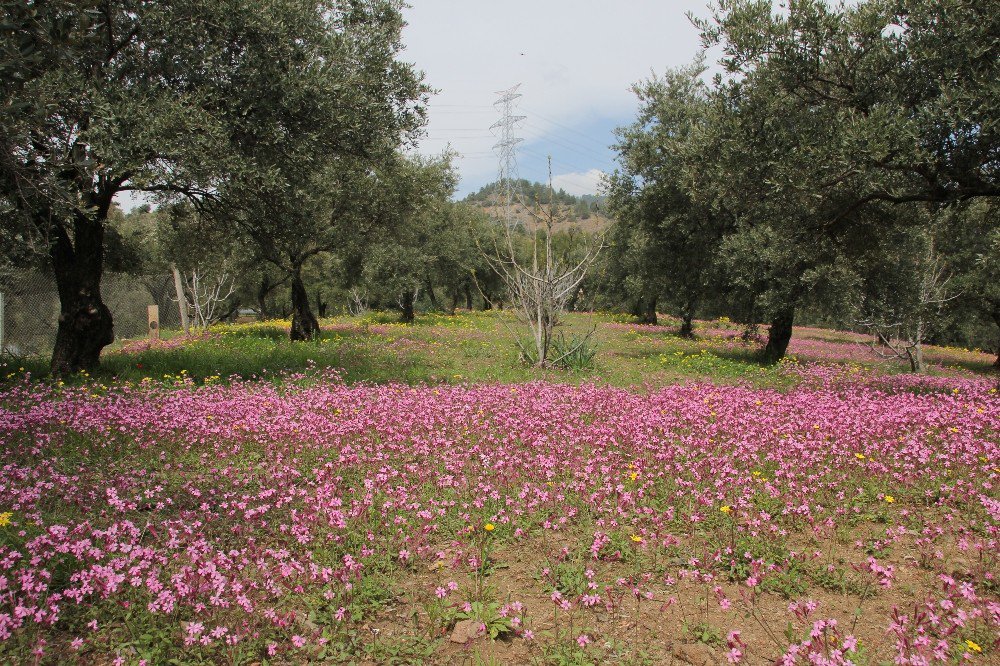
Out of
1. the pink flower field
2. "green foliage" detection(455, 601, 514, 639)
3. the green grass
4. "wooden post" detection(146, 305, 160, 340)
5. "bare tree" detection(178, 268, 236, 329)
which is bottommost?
"green foliage" detection(455, 601, 514, 639)

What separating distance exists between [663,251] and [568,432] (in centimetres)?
1770

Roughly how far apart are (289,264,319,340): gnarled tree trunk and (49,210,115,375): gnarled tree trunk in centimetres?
1064

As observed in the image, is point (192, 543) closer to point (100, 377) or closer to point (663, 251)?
point (100, 377)

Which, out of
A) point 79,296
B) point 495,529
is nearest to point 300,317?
point 79,296

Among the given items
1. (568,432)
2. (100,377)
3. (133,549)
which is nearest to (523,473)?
(568,432)

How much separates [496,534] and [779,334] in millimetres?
19699

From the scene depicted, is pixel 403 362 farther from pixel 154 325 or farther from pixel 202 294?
pixel 202 294

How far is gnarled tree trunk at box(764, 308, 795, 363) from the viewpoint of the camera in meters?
21.5

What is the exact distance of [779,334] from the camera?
2180 cm

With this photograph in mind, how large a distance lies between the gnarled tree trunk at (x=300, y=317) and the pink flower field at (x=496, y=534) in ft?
48.6

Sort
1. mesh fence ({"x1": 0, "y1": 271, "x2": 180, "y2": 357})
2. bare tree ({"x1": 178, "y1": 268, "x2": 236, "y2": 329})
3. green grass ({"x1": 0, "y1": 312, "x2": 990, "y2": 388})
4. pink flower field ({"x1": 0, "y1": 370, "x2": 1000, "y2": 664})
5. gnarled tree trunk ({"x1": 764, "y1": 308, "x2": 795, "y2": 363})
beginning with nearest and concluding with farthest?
pink flower field ({"x1": 0, "y1": 370, "x2": 1000, "y2": 664}) < green grass ({"x1": 0, "y1": 312, "x2": 990, "y2": 388}) < gnarled tree trunk ({"x1": 764, "y1": 308, "x2": 795, "y2": 363}) < mesh fence ({"x1": 0, "y1": 271, "x2": 180, "y2": 357}) < bare tree ({"x1": 178, "y1": 268, "x2": 236, "y2": 329})

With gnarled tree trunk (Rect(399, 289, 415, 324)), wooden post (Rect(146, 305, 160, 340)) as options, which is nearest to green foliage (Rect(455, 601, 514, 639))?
wooden post (Rect(146, 305, 160, 340))

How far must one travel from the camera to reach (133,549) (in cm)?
430

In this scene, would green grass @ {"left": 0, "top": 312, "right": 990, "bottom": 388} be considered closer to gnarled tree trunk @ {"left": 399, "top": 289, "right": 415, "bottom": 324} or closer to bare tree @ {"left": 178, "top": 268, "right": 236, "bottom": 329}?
gnarled tree trunk @ {"left": 399, "top": 289, "right": 415, "bottom": 324}
